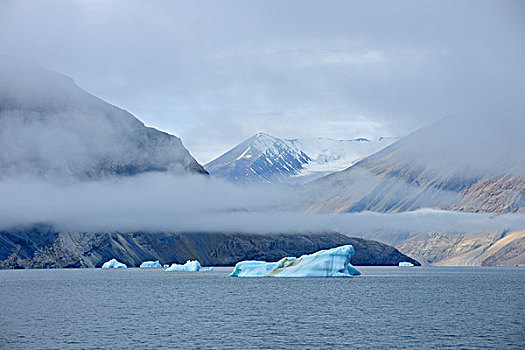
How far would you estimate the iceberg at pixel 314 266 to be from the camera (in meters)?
153

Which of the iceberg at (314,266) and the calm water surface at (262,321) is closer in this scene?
the calm water surface at (262,321)

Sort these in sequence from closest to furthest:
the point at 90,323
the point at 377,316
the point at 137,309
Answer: the point at 90,323 < the point at 377,316 < the point at 137,309

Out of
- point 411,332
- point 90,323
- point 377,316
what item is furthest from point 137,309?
point 411,332

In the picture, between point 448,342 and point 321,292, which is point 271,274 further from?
point 448,342

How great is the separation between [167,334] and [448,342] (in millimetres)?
26084

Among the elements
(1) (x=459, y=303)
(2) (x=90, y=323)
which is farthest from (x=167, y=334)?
(1) (x=459, y=303)

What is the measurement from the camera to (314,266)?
513ft

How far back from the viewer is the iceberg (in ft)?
503

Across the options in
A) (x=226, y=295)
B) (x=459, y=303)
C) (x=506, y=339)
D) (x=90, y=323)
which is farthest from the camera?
(x=226, y=295)

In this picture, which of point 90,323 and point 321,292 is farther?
point 321,292

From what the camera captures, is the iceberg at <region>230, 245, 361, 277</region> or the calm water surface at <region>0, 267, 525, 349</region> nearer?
the calm water surface at <region>0, 267, 525, 349</region>

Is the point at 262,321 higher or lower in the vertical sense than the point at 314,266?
higher

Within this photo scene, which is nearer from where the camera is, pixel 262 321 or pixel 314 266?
pixel 262 321

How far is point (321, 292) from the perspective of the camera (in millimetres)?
117812
